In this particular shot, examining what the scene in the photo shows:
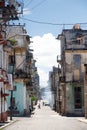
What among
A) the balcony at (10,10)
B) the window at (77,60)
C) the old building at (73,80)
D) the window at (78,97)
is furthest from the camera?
the window at (77,60)

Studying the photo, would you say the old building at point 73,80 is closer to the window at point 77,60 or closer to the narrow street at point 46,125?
the window at point 77,60

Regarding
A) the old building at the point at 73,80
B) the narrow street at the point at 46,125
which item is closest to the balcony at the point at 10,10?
the narrow street at the point at 46,125

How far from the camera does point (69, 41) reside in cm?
7694

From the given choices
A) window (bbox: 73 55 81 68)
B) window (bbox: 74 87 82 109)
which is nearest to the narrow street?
window (bbox: 74 87 82 109)

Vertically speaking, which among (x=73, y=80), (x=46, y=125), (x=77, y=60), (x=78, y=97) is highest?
(x=77, y=60)

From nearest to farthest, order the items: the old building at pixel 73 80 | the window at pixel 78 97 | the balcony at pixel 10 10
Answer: the balcony at pixel 10 10, the old building at pixel 73 80, the window at pixel 78 97

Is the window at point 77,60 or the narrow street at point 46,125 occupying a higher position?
the window at point 77,60

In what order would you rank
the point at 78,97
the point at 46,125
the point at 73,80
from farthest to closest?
the point at 78,97 → the point at 73,80 → the point at 46,125

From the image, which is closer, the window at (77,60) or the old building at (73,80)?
the old building at (73,80)

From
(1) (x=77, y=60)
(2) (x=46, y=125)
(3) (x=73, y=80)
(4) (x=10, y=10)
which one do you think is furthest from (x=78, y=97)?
(4) (x=10, y=10)

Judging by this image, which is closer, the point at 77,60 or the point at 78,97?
the point at 78,97

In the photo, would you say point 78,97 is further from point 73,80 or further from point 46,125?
A: point 46,125

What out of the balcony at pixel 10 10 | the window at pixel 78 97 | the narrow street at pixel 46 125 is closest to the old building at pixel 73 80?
the window at pixel 78 97

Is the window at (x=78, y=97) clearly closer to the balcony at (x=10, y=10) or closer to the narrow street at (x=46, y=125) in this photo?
the narrow street at (x=46, y=125)
